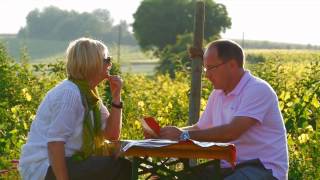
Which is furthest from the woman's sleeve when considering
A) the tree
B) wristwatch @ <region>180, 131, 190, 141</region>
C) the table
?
the tree

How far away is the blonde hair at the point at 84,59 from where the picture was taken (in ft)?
14.6

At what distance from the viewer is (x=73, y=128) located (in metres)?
4.48

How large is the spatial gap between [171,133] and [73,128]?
1.78ft

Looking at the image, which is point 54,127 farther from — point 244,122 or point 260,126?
point 260,126

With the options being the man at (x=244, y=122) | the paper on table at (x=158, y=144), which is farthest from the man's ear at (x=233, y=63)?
the paper on table at (x=158, y=144)

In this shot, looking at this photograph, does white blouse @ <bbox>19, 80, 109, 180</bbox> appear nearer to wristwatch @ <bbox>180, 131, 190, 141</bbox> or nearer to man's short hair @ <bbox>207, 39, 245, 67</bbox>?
wristwatch @ <bbox>180, 131, 190, 141</bbox>

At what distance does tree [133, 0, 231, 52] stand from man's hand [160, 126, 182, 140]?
175ft

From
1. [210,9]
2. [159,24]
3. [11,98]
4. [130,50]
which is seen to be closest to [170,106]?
[11,98]

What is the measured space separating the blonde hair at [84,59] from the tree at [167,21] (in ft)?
175

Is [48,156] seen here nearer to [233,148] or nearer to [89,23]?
[233,148]

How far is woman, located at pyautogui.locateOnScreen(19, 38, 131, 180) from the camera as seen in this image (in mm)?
4418

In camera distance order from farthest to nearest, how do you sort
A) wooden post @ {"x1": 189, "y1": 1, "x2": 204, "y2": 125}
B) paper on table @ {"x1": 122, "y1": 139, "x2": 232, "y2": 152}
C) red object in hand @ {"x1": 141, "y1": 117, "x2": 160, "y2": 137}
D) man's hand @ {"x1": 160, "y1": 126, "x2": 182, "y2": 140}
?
wooden post @ {"x1": 189, "y1": 1, "x2": 204, "y2": 125}, red object in hand @ {"x1": 141, "y1": 117, "x2": 160, "y2": 137}, man's hand @ {"x1": 160, "y1": 126, "x2": 182, "y2": 140}, paper on table @ {"x1": 122, "y1": 139, "x2": 232, "y2": 152}

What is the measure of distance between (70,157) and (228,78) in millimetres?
1019

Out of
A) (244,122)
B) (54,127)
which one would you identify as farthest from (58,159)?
(244,122)
